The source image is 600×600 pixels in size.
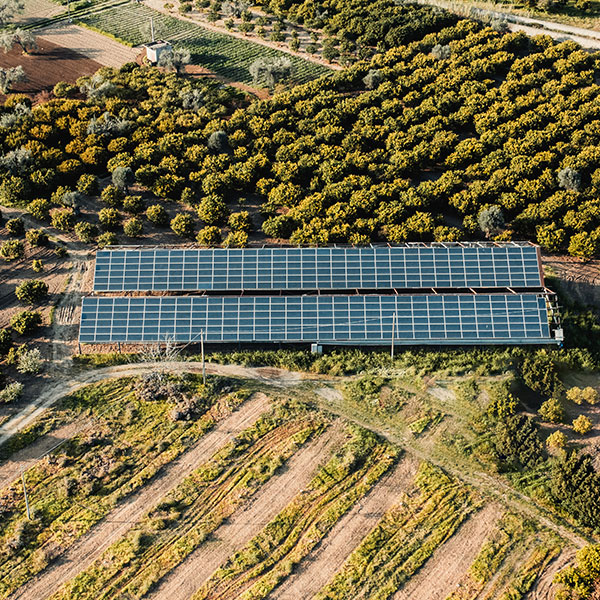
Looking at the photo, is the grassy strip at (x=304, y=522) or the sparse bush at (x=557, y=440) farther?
the sparse bush at (x=557, y=440)

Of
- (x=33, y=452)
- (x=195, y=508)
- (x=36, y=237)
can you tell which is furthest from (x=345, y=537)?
(x=36, y=237)

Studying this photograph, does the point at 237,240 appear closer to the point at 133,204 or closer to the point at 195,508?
the point at 133,204

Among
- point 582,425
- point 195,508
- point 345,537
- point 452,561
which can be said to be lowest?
point 195,508


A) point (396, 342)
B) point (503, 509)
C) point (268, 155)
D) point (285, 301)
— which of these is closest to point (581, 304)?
point (396, 342)

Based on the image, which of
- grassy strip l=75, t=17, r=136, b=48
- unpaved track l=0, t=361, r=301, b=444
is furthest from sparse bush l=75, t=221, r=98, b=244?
grassy strip l=75, t=17, r=136, b=48

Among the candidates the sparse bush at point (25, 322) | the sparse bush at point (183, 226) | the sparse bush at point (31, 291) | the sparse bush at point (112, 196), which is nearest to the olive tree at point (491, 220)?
the sparse bush at point (183, 226)

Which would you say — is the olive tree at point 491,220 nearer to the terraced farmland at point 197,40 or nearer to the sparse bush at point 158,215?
the sparse bush at point 158,215

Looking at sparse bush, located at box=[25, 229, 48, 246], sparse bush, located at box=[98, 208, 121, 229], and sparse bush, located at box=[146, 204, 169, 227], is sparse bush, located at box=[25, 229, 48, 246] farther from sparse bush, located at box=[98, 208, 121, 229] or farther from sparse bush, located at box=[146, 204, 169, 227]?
sparse bush, located at box=[146, 204, 169, 227]
